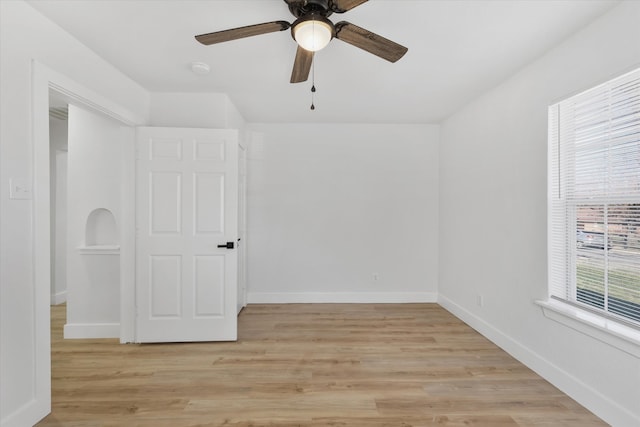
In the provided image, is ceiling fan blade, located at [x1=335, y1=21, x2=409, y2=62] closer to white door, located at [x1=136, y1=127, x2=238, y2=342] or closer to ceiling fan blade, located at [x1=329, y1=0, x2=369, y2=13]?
ceiling fan blade, located at [x1=329, y1=0, x2=369, y2=13]

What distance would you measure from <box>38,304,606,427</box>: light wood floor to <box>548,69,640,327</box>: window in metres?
0.80

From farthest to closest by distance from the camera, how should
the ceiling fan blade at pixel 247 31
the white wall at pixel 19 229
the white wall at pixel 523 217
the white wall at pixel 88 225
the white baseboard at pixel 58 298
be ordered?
1. the white baseboard at pixel 58 298
2. the white wall at pixel 88 225
3. the white wall at pixel 523 217
4. the white wall at pixel 19 229
5. the ceiling fan blade at pixel 247 31

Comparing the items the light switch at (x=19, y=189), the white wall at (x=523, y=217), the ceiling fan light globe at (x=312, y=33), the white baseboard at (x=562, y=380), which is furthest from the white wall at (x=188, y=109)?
the white baseboard at (x=562, y=380)

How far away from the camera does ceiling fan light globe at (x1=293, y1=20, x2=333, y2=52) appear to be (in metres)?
1.38

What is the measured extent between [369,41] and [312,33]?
1.10ft

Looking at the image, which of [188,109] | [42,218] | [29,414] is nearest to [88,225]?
[42,218]

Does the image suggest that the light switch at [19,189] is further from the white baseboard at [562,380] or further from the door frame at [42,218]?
the white baseboard at [562,380]

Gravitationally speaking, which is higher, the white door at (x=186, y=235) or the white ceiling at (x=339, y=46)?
the white ceiling at (x=339, y=46)

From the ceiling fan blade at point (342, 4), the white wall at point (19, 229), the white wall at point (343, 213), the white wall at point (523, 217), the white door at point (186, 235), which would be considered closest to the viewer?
the ceiling fan blade at point (342, 4)

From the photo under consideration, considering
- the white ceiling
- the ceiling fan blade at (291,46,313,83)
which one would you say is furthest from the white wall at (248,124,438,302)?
the ceiling fan blade at (291,46,313,83)

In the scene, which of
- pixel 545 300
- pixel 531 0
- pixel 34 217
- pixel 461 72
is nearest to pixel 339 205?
pixel 461 72

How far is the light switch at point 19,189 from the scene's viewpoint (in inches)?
65.1

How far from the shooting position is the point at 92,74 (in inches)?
87.7

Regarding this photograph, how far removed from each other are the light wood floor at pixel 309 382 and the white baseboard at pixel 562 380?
6cm
